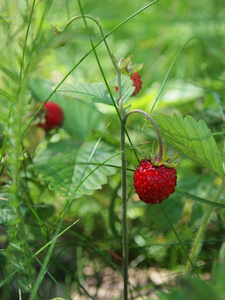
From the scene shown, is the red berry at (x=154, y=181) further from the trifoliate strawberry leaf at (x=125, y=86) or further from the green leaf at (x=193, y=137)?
the trifoliate strawberry leaf at (x=125, y=86)

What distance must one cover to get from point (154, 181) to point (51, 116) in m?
0.78

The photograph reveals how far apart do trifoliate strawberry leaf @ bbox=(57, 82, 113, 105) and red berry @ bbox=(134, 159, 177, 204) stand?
204 millimetres

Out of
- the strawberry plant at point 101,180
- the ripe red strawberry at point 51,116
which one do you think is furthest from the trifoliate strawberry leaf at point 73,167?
the ripe red strawberry at point 51,116

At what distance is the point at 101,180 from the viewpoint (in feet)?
3.68

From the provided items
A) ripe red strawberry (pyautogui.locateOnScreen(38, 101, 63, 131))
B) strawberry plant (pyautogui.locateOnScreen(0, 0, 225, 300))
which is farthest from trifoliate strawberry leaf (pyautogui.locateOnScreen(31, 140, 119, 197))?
ripe red strawberry (pyautogui.locateOnScreen(38, 101, 63, 131))

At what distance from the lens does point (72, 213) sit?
53.7 inches

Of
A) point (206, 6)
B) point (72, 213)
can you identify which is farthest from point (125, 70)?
point (206, 6)

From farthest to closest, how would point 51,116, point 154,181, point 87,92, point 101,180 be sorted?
point 51,116 → point 101,180 → point 87,92 → point 154,181

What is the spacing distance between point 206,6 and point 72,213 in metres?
1.86

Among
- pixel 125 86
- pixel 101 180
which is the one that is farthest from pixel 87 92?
pixel 101 180

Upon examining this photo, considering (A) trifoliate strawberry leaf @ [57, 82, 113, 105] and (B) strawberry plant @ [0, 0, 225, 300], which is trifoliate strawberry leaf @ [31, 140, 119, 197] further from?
(A) trifoliate strawberry leaf @ [57, 82, 113, 105]

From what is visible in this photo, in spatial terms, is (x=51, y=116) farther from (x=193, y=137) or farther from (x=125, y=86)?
(x=193, y=137)

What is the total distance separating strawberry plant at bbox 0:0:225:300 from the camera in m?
Result: 0.73

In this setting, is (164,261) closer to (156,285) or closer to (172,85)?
(156,285)
